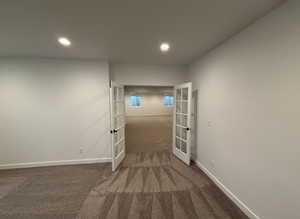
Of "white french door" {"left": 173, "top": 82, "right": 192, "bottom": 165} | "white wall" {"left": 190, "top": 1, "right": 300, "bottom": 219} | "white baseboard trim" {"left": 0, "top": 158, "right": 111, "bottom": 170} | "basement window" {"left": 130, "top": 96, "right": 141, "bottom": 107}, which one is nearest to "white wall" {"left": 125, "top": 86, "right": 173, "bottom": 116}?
"basement window" {"left": 130, "top": 96, "right": 141, "bottom": 107}

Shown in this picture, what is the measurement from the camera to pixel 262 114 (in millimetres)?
1467

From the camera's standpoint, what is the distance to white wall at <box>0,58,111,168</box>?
2.80 m

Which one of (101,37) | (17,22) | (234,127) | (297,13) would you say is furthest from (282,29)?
(17,22)

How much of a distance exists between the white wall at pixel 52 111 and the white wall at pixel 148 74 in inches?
14.3

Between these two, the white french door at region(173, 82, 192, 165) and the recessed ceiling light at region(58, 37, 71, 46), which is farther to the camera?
the white french door at region(173, 82, 192, 165)

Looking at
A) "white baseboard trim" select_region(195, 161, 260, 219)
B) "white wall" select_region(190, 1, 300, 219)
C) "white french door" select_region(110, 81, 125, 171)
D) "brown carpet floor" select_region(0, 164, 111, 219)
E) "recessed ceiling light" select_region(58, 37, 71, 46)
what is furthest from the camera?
"white french door" select_region(110, 81, 125, 171)

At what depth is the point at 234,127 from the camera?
6.21 ft

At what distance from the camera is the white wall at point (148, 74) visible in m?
3.28

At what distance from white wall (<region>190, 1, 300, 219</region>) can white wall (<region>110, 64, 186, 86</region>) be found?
4.25ft

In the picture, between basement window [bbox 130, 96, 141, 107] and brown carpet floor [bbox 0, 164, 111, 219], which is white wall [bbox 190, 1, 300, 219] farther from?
basement window [bbox 130, 96, 141, 107]

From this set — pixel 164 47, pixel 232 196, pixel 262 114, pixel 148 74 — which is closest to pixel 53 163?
pixel 148 74

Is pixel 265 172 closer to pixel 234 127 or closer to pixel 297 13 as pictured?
pixel 234 127

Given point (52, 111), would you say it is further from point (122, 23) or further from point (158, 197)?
point (158, 197)

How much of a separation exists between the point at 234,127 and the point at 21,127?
4.39 metres
